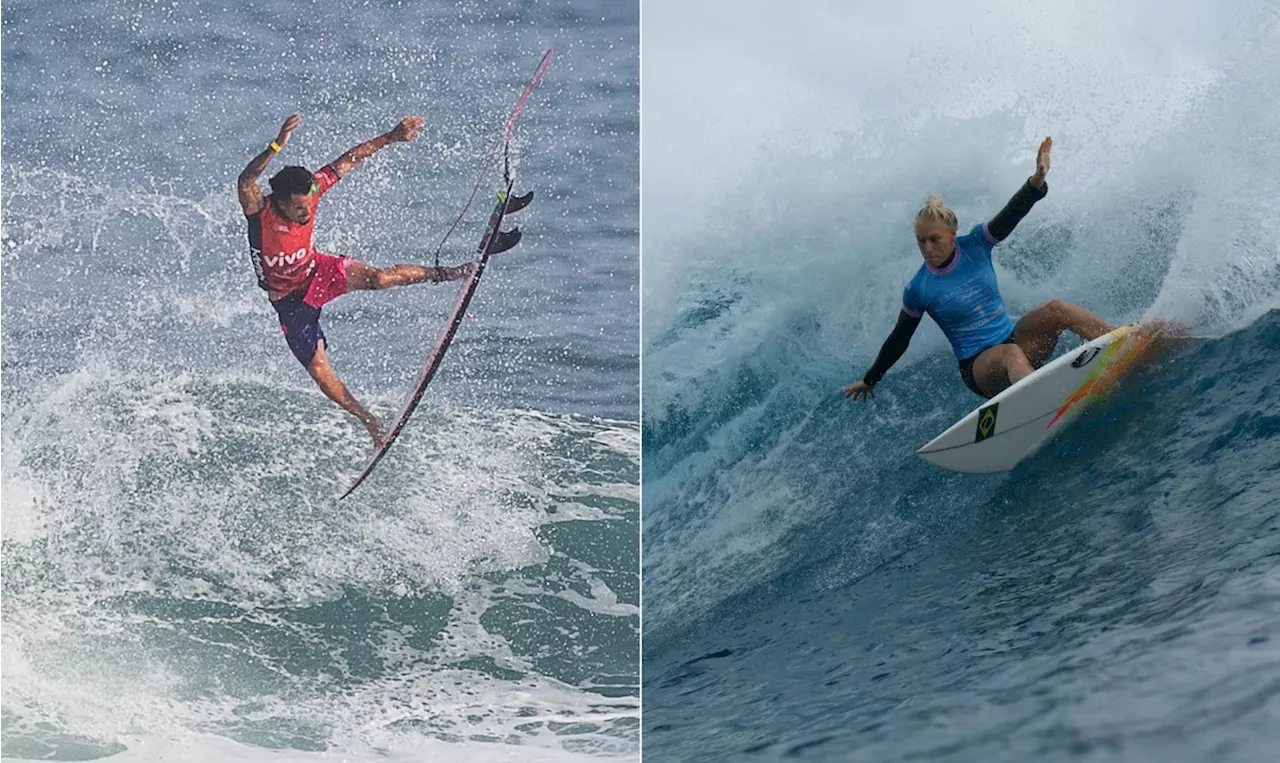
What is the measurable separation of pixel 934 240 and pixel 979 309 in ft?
0.76

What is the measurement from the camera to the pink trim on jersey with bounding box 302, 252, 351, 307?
385cm

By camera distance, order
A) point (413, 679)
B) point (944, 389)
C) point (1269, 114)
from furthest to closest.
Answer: point (413, 679) < point (944, 389) < point (1269, 114)

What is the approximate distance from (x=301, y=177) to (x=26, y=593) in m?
1.40

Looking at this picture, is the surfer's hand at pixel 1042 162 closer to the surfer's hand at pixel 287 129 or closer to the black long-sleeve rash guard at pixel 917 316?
the black long-sleeve rash guard at pixel 917 316

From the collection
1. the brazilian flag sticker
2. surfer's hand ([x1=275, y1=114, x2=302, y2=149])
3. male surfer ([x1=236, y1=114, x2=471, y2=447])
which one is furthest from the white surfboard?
surfer's hand ([x1=275, y1=114, x2=302, y2=149])

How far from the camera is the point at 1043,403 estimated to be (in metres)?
3.41

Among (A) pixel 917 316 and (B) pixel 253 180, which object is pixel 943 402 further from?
(B) pixel 253 180

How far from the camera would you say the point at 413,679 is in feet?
12.7

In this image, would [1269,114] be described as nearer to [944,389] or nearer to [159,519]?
[944,389]

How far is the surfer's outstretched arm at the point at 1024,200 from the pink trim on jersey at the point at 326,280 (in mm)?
1844

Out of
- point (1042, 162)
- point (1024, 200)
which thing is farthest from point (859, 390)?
point (1042, 162)

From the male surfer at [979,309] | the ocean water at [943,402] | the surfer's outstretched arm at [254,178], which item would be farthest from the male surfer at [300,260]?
the male surfer at [979,309]

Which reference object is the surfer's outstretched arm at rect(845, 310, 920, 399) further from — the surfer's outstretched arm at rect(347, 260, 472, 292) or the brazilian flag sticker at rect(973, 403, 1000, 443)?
the surfer's outstretched arm at rect(347, 260, 472, 292)

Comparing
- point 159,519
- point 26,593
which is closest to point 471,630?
point 159,519
